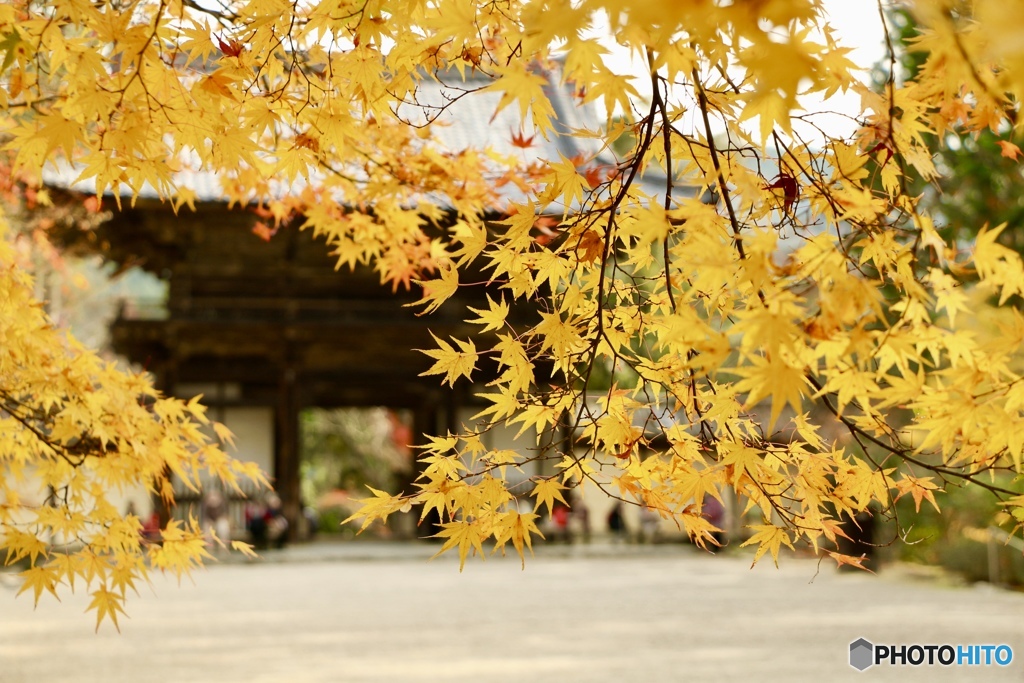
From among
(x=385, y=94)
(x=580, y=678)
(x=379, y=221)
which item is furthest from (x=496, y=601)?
(x=385, y=94)

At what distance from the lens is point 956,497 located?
12227 mm

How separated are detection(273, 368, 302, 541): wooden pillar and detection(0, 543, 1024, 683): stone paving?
1.97 metres

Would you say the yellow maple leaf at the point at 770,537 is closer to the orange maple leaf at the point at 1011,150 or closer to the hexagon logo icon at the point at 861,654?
the orange maple leaf at the point at 1011,150

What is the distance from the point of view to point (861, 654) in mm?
6738

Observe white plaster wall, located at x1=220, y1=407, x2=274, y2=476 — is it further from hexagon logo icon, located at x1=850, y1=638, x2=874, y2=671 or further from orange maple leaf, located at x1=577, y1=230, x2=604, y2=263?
orange maple leaf, located at x1=577, y1=230, x2=604, y2=263

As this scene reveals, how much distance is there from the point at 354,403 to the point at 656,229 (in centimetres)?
1797

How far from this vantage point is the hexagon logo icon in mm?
6375

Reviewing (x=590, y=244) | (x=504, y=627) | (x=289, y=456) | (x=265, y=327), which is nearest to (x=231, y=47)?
(x=590, y=244)

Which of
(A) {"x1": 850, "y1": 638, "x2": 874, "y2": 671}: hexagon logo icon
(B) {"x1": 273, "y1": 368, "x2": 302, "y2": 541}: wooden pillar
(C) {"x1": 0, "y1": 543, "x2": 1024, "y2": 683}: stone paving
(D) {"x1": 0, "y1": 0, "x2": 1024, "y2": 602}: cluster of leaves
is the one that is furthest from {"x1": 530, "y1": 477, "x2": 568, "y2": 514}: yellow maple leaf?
(B) {"x1": 273, "y1": 368, "x2": 302, "y2": 541}: wooden pillar

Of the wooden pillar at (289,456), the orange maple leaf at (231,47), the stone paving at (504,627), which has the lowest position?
the stone paving at (504,627)

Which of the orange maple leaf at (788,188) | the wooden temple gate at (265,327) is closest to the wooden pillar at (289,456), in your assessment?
the wooden temple gate at (265,327)

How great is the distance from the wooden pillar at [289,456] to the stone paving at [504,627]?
197 cm

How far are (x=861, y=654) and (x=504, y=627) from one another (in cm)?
278

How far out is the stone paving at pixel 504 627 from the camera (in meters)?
6.25
